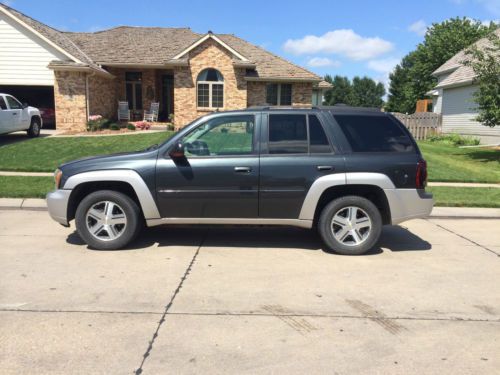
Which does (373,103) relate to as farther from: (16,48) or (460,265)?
(460,265)

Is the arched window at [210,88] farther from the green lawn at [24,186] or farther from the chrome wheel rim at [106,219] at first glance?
the chrome wheel rim at [106,219]

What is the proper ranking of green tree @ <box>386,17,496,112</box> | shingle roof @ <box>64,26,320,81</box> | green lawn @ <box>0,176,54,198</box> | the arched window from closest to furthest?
green lawn @ <box>0,176,54,198</box>
the arched window
shingle roof @ <box>64,26,320,81</box>
green tree @ <box>386,17,496,112</box>

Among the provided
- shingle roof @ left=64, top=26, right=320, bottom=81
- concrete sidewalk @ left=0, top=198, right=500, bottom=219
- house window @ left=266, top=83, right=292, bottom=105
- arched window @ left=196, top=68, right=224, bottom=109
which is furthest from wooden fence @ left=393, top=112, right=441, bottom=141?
concrete sidewalk @ left=0, top=198, right=500, bottom=219

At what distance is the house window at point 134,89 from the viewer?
2562cm

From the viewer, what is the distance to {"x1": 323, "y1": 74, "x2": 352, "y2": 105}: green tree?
337 ft

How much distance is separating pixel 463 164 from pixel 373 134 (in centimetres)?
1058

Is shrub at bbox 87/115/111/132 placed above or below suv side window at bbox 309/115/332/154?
below

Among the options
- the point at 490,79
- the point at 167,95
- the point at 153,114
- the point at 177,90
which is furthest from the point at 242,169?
the point at 167,95

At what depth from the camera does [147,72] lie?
25.3 m

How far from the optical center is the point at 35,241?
629cm

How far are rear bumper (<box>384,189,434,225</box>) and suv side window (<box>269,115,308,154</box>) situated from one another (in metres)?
1.24

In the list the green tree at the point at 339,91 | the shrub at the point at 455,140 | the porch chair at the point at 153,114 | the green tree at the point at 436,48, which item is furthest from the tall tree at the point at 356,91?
the porch chair at the point at 153,114

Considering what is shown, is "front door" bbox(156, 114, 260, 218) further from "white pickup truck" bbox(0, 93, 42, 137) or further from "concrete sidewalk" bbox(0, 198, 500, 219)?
"white pickup truck" bbox(0, 93, 42, 137)

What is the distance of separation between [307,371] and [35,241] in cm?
462
